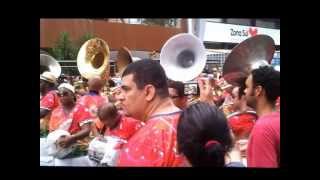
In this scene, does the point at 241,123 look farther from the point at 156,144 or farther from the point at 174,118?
the point at 156,144

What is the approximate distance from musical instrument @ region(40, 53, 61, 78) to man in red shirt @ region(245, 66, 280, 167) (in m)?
2.02

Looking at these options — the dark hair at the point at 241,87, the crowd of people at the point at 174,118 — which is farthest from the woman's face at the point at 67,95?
the dark hair at the point at 241,87

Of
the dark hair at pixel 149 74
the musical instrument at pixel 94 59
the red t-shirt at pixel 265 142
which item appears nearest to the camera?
the red t-shirt at pixel 265 142

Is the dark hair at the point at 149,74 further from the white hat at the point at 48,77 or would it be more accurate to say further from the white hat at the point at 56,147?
the white hat at the point at 56,147

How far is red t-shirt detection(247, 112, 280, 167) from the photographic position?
5.87 metres

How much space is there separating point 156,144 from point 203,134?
1.64 ft

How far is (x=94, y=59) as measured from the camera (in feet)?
20.1

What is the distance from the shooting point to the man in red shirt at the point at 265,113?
19.3ft

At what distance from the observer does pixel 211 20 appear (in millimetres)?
6043

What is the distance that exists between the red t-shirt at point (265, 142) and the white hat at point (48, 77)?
2.19m

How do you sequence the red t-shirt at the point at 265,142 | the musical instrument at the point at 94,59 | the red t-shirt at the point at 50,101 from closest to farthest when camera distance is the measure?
the red t-shirt at the point at 265,142, the musical instrument at the point at 94,59, the red t-shirt at the point at 50,101

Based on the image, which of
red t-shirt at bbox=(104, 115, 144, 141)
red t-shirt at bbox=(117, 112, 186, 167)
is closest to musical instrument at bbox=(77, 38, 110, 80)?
red t-shirt at bbox=(104, 115, 144, 141)

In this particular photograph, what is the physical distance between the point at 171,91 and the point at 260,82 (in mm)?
928

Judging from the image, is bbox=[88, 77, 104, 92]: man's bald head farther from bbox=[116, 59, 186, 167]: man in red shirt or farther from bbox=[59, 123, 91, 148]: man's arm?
bbox=[59, 123, 91, 148]: man's arm
